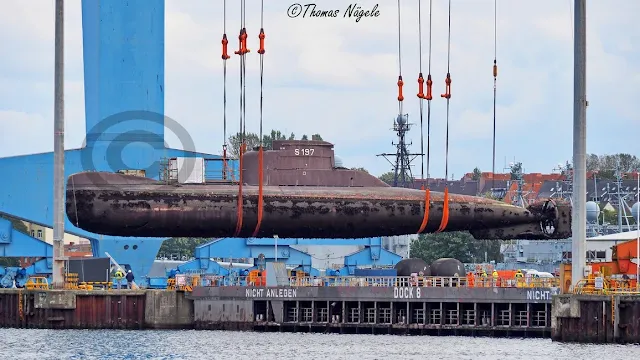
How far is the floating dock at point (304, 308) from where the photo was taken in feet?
205

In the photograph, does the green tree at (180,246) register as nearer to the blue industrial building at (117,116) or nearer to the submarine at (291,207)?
the blue industrial building at (117,116)

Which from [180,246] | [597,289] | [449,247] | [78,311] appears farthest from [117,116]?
[180,246]

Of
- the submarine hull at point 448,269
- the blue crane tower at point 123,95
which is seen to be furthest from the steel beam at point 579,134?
the blue crane tower at point 123,95

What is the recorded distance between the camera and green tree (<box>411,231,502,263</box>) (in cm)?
11225

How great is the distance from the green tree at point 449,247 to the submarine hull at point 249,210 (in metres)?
48.3

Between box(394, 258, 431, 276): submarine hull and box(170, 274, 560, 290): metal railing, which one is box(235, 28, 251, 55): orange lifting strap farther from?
box(394, 258, 431, 276): submarine hull

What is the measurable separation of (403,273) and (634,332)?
61.1ft

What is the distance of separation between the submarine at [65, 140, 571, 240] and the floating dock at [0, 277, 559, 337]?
286cm

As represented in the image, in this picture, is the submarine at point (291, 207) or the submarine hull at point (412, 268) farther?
the submarine hull at point (412, 268)

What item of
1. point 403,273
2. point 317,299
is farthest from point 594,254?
point 317,299

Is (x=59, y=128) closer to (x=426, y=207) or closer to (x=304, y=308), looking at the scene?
(x=304, y=308)

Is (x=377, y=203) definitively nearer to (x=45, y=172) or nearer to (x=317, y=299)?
(x=317, y=299)

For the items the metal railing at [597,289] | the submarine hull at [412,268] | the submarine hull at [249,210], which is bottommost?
the submarine hull at [412,268]

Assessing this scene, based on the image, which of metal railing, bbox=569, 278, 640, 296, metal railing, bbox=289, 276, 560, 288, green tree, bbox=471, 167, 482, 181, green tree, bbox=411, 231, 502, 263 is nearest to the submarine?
metal railing, bbox=289, 276, 560, 288
